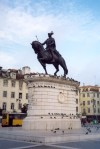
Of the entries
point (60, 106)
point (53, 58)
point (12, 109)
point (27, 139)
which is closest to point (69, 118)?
point (60, 106)

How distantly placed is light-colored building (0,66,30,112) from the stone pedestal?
39.5m

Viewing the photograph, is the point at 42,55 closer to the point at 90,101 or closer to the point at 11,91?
the point at 11,91

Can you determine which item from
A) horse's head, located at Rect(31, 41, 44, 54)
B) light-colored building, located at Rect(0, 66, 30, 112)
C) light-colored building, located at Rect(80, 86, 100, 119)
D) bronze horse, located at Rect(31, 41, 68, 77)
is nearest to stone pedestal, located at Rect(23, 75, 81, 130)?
bronze horse, located at Rect(31, 41, 68, 77)

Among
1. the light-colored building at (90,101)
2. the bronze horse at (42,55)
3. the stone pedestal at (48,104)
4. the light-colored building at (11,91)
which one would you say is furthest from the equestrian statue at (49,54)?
the light-colored building at (90,101)

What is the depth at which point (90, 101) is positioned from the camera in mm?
98125

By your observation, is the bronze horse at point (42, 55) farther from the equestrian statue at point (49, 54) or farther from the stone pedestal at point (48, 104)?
the stone pedestal at point (48, 104)

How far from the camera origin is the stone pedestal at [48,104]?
26.8 metres

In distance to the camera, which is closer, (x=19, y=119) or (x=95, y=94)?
(x=19, y=119)

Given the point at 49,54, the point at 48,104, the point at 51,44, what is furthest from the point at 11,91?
the point at 48,104

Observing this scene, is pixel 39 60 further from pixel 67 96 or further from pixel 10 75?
pixel 10 75

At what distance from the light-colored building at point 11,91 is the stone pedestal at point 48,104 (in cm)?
3951

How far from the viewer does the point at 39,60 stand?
28.5 m

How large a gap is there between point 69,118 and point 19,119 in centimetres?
1877

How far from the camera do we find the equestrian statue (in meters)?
28.3
